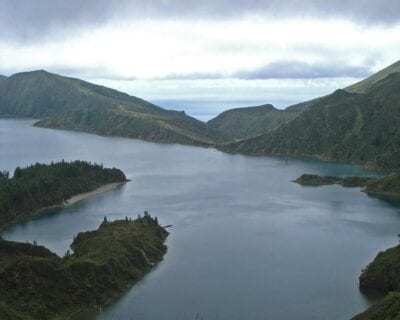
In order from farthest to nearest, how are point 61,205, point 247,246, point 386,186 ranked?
1. point 386,186
2. point 61,205
3. point 247,246

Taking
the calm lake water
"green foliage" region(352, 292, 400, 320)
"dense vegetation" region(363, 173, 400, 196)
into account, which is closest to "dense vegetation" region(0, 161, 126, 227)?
the calm lake water

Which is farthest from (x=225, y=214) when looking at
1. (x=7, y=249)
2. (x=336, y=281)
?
(x=7, y=249)

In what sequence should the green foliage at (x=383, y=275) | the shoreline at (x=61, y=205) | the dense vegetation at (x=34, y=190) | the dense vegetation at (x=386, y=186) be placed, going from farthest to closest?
the dense vegetation at (x=386, y=186)
the dense vegetation at (x=34, y=190)
the shoreline at (x=61, y=205)
the green foliage at (x=383, y=275)

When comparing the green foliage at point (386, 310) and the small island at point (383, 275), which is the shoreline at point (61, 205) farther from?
the green foliage at point (386, 310)

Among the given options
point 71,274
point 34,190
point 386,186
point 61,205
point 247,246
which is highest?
point 386,186

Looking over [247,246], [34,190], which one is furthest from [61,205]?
[247,246]

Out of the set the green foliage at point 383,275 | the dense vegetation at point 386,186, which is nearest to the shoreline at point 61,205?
the green foliage at point 383,275

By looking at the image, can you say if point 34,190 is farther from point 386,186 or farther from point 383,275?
point 386,186
